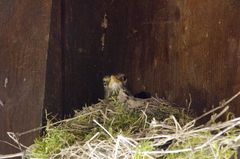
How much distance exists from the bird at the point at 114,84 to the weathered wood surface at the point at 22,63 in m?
0.33

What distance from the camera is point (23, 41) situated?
2.12m

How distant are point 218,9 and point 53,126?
0.68 meters

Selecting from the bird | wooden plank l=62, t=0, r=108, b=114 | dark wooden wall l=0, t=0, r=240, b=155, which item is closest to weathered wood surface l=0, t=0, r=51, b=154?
dark wooden wall l=0, t=0, r=240, b=155

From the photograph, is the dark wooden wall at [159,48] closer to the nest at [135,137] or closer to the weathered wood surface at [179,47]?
the weathered wood surface at [179,47]

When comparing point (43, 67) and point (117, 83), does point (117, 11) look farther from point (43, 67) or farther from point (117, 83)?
point (43, 67)

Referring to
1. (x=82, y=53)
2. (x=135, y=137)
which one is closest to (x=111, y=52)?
(x=82, y=53)

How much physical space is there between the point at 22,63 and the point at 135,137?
46cm

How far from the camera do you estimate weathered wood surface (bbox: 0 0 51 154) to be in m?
2.12

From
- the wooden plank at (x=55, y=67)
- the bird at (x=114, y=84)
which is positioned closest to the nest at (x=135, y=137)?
the wooden plank at (x=55, y=67)

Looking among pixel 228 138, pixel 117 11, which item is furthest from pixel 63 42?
pixel 228 138

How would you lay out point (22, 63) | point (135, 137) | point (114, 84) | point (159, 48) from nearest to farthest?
point (135, 137) < point (22, 63) < point (114, 84) < point (159, 48)

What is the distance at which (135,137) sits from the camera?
183 centimetres

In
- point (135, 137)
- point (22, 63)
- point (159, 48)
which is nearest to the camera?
point (135, 137)

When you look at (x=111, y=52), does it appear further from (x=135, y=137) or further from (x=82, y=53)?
(x=135, y=137)
